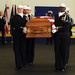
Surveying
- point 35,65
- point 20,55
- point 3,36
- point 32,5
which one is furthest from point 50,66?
point 32,5

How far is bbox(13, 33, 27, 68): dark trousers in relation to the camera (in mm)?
7492

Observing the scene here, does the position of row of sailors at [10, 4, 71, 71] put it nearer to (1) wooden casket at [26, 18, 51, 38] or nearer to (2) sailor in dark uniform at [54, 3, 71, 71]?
(2) sailor in dark uniform at [54, 3, 71, 71]

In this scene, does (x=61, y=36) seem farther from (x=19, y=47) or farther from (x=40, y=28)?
(x=19, y=47)

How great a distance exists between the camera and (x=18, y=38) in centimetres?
748

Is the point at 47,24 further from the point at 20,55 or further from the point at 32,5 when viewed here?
the point at 32,5

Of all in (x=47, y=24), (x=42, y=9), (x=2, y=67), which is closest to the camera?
(x=47, y=24)

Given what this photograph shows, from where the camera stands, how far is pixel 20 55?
Answer: 765 centimetres

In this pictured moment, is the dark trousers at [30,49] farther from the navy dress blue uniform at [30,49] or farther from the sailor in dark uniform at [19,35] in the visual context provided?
the sailor in dark uniform at [19,35]

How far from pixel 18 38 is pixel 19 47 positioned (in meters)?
0.28

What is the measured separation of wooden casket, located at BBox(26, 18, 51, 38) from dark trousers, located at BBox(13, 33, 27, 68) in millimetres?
667

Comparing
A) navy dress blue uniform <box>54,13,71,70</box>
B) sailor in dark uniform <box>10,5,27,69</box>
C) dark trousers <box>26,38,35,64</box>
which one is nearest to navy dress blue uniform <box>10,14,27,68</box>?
sailor in dark uniform <box>10,5,27,69</box>

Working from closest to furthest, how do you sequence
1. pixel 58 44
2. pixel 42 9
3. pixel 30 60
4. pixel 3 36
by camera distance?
1. pixel 58 44
2. pixel 30 60
3. pixel 3 36
4. pixel 42 9

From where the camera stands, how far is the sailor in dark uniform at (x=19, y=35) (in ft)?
24.1

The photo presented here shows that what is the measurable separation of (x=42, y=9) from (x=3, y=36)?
280 cm
